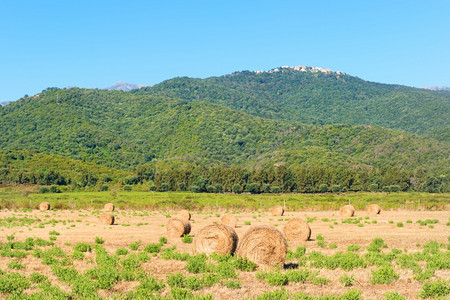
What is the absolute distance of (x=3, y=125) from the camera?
17850 centimetres

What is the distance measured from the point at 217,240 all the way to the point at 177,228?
10046 millimetres

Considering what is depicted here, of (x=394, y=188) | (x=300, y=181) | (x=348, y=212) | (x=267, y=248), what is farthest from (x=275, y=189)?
(x=267, y=248)

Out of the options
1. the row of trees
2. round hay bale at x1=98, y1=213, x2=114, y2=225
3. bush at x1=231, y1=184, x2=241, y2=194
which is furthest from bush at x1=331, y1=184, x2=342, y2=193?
round hay bale at x1=98, y1=213, x2=114, y2=225

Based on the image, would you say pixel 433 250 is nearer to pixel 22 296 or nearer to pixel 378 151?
pixel 22 296

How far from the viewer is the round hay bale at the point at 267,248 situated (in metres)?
15.8

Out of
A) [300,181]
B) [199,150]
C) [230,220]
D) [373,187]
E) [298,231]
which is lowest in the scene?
[230,220]

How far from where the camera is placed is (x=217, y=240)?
18078 mm

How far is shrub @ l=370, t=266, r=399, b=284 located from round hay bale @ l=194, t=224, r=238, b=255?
5902 mm

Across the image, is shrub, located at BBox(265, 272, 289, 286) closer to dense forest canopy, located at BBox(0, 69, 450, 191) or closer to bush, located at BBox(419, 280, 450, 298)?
bush, located at BBox(419, 280, 450, 298)

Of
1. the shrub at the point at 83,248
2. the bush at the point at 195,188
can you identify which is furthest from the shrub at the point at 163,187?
Result: the shrub at the point at 83,248

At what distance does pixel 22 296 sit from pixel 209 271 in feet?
19.1

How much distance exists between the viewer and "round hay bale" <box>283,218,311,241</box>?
2577cm

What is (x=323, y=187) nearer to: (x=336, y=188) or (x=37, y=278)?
(x=336, y=188)

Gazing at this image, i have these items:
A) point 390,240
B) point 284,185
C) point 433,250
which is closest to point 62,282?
point 433,250
